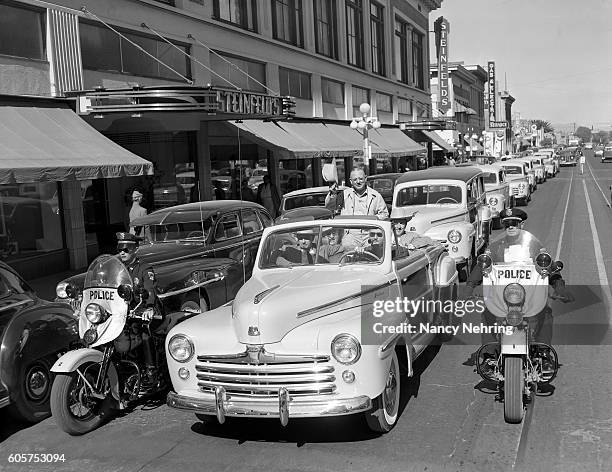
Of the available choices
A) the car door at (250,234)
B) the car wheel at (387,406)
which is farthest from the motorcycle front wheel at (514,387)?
the car door at (250,234)

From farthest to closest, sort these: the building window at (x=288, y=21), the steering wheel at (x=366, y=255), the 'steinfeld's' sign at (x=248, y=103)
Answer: the building window at (x=288, y=21), the 'steinfeld's' sign at (x=248, y=103), the steering wheel at (x=366, y=255)

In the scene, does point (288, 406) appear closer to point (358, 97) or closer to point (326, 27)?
point (326, 27)

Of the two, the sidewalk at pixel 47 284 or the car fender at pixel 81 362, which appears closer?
the car fender at pixel 81 362

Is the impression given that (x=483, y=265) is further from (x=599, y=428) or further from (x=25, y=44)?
(x=25, y=44)

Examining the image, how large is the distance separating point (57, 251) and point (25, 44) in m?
4.47

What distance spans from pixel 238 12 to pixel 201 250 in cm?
1612

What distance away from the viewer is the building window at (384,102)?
40312 millimetres

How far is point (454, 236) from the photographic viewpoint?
13.0 m

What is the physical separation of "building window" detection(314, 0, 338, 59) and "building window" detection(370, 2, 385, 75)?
21.0 feet

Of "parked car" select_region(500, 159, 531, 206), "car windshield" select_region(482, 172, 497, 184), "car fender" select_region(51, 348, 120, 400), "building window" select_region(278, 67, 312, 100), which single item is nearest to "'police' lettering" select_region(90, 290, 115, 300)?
"car fender" select_region(51, 348, 120, 400)

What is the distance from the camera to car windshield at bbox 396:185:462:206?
14.7m

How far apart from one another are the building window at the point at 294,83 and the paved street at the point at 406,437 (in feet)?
69.8

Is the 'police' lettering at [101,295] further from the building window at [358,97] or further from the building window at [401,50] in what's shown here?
the building window at [401,50]

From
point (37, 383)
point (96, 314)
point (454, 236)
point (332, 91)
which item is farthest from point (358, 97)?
point (96, 314)
